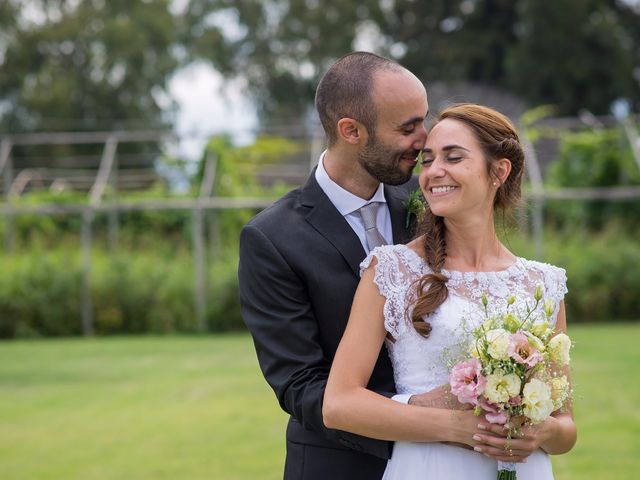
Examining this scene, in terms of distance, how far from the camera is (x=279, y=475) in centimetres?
885

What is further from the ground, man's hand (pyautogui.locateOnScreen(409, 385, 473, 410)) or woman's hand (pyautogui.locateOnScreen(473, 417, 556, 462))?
man's hand (pyautogui.locateOnScreen(409, 385, 473, 410))

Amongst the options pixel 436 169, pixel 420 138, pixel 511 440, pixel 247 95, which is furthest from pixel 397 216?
pixel 247 95

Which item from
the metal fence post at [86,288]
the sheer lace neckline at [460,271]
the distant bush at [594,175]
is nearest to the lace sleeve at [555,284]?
the sheer lace neckline at [460,271]

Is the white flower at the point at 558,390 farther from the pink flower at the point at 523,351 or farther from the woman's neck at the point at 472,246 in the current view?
the woman's neck at the point at 472,246

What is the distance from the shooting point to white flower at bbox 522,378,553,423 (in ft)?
10.4

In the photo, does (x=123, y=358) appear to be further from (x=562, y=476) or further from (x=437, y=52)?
(x=437, y=52)

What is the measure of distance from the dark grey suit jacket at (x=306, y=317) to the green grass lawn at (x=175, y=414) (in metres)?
5.20

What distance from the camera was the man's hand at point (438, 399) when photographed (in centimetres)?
342

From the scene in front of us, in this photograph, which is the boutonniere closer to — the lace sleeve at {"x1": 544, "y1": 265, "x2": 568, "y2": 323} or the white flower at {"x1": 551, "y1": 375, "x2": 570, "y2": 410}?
the lace sleeve at {"x1": 544, "y1": 265, "x2": 568, "y2": 323}

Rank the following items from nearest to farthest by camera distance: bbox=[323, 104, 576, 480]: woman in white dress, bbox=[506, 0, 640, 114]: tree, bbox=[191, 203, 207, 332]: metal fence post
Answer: bbox=[323, 104, 576, 480]: woman in white dress < bbox=[191, 203, 207, 332]: metal fence post < bbox=[506, 0, 640, 114]: tree

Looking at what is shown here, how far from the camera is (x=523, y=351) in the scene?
3.23 meters

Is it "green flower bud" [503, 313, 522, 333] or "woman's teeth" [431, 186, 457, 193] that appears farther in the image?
"woman's teeth" [431, 186, 457, 193]

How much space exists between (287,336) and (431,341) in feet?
1.57

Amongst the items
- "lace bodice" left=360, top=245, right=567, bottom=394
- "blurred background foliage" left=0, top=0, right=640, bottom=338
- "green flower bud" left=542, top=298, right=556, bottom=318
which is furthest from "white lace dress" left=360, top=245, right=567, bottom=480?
"blurred background foliage" left=0, top=0, right=640, bottom=338
